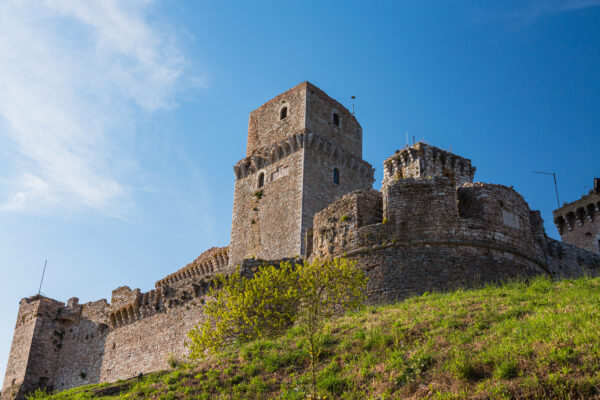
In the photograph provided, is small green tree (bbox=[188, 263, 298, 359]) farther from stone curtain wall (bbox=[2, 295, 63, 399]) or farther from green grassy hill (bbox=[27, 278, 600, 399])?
stone curtain wall (bbox=[2, 295, 63, 399])

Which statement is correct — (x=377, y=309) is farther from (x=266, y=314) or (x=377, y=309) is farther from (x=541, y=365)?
(x=541, y=365)

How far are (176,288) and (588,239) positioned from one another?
77.9 ft

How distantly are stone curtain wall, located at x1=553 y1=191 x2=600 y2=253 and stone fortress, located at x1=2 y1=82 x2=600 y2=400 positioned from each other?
7 centimetres

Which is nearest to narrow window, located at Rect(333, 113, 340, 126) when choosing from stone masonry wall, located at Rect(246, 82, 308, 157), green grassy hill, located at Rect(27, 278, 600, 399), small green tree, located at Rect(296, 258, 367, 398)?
stone masonry wall, located at Rect(246, 82, 308, 157)

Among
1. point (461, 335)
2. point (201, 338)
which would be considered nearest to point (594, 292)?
point (461, 335)

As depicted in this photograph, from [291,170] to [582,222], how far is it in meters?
17.7

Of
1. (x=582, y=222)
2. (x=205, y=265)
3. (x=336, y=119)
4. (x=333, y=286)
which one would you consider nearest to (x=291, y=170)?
(x=336, y=119)

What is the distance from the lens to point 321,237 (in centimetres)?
1930

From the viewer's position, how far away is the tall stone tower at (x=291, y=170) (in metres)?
30.3

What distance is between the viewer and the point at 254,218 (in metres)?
32.2

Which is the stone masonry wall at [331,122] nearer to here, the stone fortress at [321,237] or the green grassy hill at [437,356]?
the stone fortress at [321,237]

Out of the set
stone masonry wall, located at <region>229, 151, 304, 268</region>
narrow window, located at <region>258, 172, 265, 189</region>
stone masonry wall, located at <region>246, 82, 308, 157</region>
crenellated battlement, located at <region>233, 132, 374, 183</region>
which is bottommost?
stone masonry wall, located at <region>229, 151, 304, 268</region>

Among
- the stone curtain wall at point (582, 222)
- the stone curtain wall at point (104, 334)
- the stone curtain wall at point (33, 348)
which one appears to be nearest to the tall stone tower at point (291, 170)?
the stone curtain wall at point (104, 334)

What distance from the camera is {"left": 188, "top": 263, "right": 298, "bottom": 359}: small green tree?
17641 millimetres
